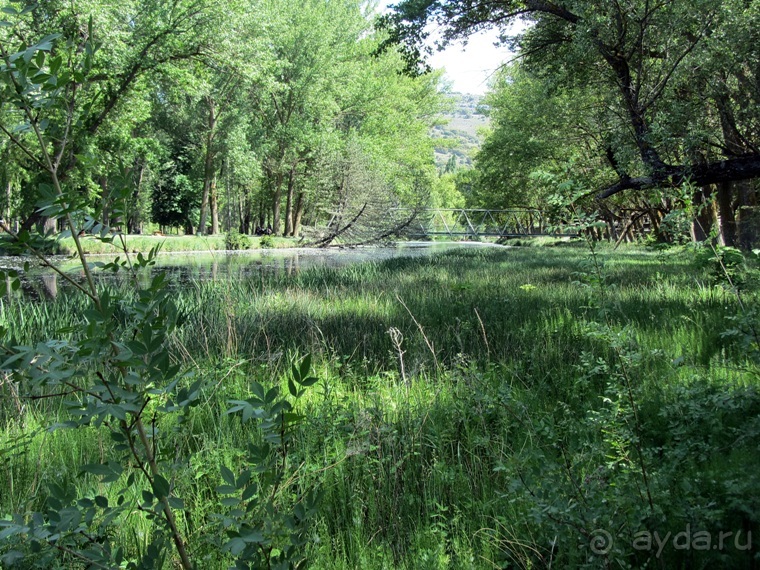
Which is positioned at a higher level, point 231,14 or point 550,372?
point 231,14

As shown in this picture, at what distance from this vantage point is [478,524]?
173cm

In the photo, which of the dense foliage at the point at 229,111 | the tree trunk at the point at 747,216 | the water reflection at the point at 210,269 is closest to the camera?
the water reflection at the point at 210,269

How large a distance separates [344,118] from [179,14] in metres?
17.5

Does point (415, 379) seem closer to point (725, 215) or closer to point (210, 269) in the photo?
point (210, 269)

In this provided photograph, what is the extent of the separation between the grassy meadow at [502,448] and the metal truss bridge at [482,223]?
18674mm

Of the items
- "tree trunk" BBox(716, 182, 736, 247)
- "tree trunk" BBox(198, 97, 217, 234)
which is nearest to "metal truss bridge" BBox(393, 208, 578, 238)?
"tree trunk" BBox(716, 182, 736, 247)

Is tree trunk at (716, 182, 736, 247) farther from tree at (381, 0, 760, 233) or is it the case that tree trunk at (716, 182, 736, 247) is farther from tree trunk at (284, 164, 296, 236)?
tree trunk at (284, 164, 296, 236)

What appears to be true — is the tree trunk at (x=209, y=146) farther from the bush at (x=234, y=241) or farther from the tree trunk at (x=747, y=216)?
the tree trunk at (x=747, y=216)

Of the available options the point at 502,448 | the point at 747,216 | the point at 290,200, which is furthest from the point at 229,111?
the point at 502,448

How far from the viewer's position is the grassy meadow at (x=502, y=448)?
1339 millimetres

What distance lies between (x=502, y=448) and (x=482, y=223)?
3837 centimetres

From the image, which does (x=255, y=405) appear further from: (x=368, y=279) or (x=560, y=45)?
(x=560, y=45)

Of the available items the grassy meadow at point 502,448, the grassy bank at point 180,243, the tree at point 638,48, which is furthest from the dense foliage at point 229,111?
the tree at point 638,48

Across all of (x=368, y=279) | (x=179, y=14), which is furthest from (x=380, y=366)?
(x=179, y=14)
